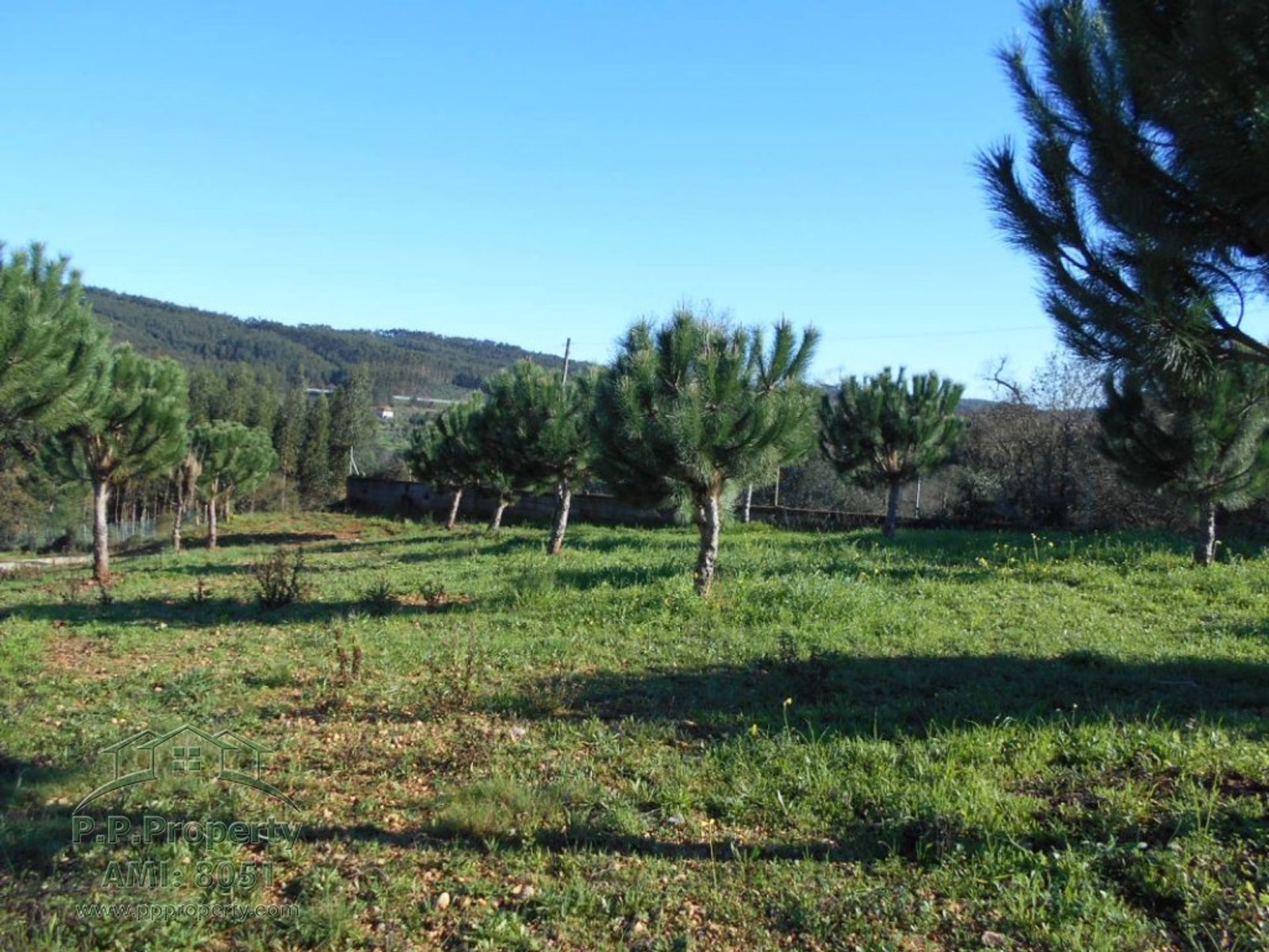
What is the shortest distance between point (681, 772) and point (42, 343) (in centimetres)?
842

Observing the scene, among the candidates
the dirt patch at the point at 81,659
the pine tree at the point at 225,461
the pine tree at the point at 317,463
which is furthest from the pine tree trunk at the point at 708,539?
the pine tree at the point at 317,463

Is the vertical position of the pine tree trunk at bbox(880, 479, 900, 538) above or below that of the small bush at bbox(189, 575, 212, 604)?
above

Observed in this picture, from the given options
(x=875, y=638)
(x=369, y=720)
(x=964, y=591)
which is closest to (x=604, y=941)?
(x=369, y=720)

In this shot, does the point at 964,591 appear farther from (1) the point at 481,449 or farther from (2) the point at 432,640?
(1) the point at 481,449

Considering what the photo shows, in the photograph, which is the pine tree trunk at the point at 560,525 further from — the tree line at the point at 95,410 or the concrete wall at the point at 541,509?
the tree line at the point at 95,410

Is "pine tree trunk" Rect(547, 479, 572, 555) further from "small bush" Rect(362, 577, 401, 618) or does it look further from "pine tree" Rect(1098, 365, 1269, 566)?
"pine tree" Rect(1098, 365, 1269, 566)

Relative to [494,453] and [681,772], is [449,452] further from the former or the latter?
[681,772]

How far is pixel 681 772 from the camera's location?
4484 millimetres

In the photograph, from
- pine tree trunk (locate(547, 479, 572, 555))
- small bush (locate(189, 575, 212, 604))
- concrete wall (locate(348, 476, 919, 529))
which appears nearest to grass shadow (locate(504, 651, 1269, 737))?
small bush (locate(189, 575, 212, 604))

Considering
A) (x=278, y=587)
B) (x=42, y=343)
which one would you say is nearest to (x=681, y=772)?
(x=278, y=587)

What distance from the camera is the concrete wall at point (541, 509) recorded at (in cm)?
2369

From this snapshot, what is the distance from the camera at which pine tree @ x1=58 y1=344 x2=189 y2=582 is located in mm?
15203

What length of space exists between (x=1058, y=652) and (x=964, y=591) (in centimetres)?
279

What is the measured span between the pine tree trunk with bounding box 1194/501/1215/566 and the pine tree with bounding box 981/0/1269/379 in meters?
8.56
